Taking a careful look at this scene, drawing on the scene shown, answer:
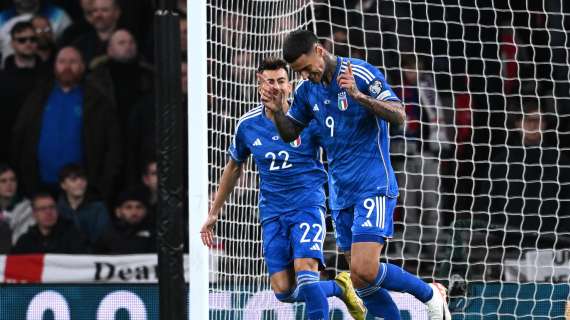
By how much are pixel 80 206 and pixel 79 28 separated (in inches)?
65.9

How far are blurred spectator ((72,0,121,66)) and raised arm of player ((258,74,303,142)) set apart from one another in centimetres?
425

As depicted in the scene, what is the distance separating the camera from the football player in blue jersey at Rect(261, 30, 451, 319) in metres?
7.22

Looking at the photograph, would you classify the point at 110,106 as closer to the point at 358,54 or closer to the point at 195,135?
the point at 358,54

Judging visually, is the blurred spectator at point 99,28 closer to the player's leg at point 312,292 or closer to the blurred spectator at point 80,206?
the blurred spectator at point 80,206

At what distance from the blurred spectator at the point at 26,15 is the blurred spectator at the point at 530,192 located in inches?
170

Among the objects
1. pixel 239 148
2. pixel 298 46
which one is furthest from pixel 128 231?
pixel 298 46

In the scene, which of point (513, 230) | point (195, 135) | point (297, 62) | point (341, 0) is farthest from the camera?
point (341, 0)

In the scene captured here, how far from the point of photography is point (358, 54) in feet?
34.9

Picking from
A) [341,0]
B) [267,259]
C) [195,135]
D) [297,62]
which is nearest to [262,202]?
[267,259]

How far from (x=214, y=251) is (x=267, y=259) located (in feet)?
2.32

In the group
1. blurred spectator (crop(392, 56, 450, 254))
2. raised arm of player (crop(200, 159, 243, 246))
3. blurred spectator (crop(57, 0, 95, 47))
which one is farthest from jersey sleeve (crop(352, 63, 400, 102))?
blurred spectator (crop(57, 0, 95, 47))

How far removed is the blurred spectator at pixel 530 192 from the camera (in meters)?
10.1

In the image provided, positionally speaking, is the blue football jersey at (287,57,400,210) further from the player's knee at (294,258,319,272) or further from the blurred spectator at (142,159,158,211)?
the blurred spectator at (142,159,158,211)

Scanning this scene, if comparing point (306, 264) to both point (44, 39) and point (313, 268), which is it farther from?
point (44, 39)
